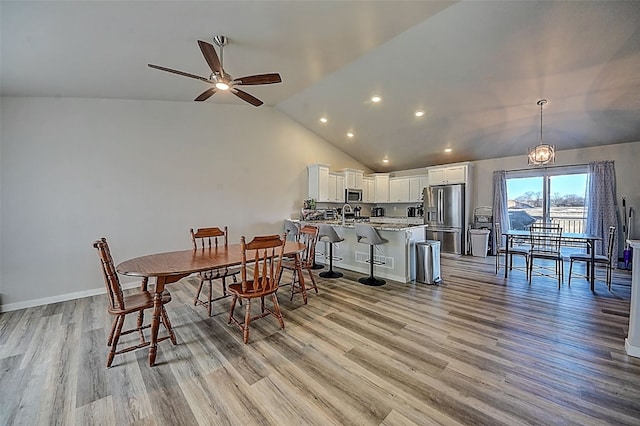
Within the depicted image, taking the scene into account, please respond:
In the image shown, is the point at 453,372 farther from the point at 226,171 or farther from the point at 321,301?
the point at 226,171

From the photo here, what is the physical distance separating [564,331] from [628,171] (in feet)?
15.8

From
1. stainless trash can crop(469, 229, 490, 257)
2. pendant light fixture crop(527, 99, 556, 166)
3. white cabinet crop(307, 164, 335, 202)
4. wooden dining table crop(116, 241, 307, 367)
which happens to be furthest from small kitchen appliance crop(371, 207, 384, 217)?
wooden dining table crop(116, 241, 307, 367)

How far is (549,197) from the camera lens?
19.1ft

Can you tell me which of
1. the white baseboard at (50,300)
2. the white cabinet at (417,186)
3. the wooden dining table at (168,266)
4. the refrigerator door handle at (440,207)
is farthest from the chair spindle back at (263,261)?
the white cabinet at (417,186)

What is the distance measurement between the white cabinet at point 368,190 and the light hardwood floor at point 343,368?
4.72 metres

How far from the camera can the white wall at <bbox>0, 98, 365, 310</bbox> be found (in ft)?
10.6

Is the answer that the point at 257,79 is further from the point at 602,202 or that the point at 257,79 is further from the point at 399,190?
the point at 602,202

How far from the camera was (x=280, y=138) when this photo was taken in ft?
18.9

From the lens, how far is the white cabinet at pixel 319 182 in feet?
20.1

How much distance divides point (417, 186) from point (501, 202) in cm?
208

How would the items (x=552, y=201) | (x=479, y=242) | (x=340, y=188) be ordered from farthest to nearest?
1. (x=340, y=188)
2. (x=479, y=242)
3. (x=552, y=201)

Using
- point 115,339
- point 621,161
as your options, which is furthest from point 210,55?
point 621,161

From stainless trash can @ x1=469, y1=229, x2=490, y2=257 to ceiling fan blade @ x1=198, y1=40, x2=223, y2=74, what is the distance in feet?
21.0

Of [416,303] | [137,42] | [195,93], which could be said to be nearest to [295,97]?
[195,93]
